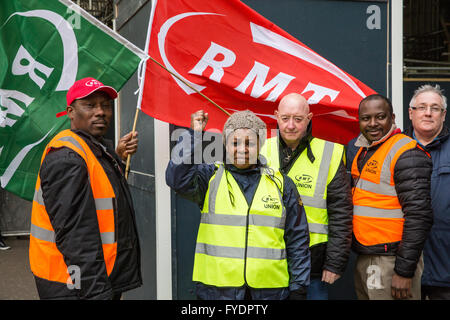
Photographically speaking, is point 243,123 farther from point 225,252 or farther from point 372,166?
point 372,166

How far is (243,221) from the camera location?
96.6 inches

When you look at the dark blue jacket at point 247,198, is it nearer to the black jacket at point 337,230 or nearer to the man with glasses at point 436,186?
the black jacket at point 337,230

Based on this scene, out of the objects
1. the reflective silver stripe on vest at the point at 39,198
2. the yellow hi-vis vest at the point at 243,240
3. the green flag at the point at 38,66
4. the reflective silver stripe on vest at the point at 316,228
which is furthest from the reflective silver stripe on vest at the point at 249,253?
the green flag at the point at 38,66

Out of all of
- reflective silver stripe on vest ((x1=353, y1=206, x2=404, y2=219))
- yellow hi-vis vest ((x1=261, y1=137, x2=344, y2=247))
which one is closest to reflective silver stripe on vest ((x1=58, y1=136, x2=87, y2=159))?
yellow hi-vis vest ((x1=261, y1=137, x2=344, y2=247))

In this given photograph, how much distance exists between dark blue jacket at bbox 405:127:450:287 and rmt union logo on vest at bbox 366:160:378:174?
1.43 ft

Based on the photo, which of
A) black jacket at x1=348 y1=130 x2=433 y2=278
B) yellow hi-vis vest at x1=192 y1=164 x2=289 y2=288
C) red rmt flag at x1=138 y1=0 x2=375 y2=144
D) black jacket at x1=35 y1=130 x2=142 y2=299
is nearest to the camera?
black jacket at x1=35 y1=130 x2=142 y2=299

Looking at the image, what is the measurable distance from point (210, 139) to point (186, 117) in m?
0.59

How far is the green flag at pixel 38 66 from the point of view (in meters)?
2.95

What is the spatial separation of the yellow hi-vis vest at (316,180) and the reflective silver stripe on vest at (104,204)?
106 cm

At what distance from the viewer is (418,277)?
2867 mm

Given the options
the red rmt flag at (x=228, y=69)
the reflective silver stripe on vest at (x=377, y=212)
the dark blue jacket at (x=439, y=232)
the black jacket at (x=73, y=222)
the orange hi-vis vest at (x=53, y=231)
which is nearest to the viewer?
the black jacket at (x=73, y=222)

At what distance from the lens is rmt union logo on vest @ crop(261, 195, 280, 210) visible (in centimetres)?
248

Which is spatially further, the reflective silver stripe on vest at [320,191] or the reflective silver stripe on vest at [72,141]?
the reflective silver stripe on vest at [320,191]

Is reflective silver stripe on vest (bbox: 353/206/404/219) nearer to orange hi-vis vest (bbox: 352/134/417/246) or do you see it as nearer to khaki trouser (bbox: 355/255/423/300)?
orange hi-vis vest (bbox: 352/134/417/246)
